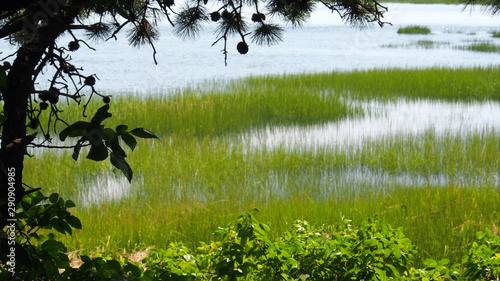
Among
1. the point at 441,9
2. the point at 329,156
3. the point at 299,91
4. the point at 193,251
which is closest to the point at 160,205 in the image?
the point at 193,251

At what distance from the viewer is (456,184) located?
5637mm

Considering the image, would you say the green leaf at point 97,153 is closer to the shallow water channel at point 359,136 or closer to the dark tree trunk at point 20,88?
the dark tree trunk at point 20,88

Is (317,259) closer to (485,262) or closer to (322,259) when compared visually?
(322,259)

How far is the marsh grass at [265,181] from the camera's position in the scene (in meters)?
4.48

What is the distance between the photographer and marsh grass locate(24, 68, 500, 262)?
4.48m

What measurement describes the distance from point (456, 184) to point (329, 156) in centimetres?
169

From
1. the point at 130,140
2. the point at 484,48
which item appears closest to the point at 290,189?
the point at 130,140

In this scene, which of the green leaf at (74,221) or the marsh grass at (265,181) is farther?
the marsh grass at (265,181)

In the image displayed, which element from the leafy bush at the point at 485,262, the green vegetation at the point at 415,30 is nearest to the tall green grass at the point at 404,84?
the leafy bush at the point at 485,262

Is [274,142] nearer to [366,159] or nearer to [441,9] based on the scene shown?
[366,159]

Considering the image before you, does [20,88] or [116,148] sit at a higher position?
[20,88]

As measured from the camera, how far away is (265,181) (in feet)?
19.0

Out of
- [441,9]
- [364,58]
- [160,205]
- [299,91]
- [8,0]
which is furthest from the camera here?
[441,9]

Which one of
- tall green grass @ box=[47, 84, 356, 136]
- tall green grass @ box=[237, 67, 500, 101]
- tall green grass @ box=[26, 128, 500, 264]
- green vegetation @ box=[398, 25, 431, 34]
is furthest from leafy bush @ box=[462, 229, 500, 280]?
green vegetation @ box=[398, 25, 431, 34]
